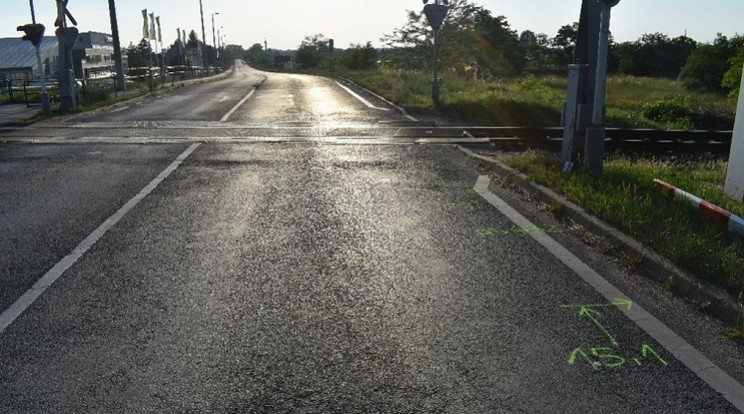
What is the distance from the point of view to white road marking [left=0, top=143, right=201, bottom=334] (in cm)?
405

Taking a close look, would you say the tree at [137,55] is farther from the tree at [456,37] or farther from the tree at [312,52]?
the tree at [456,37]

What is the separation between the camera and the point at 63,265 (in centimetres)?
500

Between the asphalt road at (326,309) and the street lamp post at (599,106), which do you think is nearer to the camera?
the asphalt road at (326,309)

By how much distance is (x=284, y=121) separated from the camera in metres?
15.7

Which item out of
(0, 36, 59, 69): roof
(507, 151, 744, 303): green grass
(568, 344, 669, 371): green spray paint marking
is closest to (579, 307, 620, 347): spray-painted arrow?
(568, 344, 669, 371): green spray paint marking

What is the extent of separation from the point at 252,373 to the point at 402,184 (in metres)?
5.17

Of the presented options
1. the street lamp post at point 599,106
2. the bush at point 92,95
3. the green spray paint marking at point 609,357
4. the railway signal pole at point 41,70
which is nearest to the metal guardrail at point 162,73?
the bush at point 92,95

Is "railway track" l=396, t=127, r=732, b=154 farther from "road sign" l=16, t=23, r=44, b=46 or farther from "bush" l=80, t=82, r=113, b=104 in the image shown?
"bush" l=80, t=82, r=113, b=104

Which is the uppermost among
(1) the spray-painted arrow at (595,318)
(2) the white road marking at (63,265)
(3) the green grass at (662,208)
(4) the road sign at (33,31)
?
(4) the road sign at (33,31)

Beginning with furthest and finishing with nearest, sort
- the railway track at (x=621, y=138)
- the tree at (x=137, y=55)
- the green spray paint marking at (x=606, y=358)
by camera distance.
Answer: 1. the tree at (x=137, y=55)
2. the railway track at (x=621, y=138)
3. the green spray paint marking at (x=606, y=358)

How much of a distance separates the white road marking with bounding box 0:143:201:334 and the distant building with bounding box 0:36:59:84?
256 ft

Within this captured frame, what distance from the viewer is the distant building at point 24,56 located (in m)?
76.6

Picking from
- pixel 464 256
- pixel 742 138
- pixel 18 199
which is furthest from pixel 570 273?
pixel 18 199

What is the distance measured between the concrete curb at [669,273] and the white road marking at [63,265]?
4503 mm
